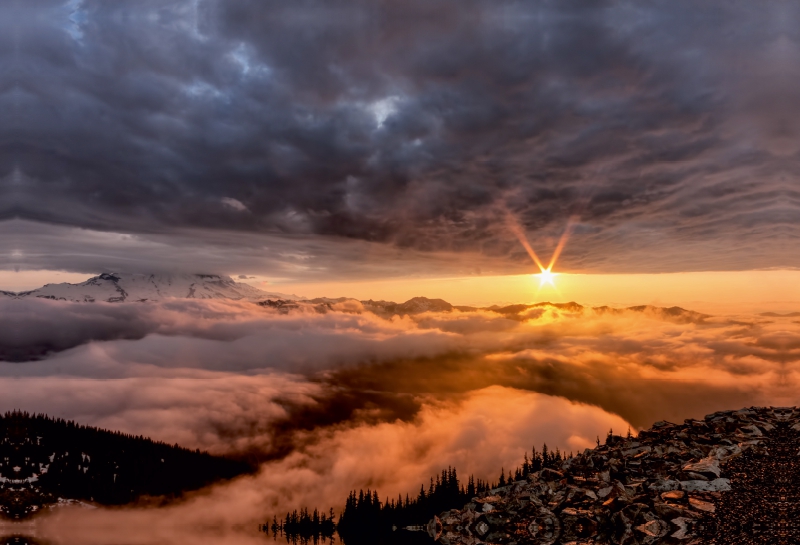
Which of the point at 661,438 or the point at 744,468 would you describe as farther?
the point at 661,438

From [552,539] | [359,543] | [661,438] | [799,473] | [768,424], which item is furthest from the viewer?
[359,543]

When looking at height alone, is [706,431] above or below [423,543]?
above

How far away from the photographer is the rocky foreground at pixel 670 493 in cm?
8031

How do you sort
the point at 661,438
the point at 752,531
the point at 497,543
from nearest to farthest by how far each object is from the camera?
the point at 752,531 → the point at 497,543 → the point at 661,438

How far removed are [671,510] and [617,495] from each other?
13.8 meters

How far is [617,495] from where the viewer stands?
3910 inches

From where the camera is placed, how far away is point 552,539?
98188 millimetres

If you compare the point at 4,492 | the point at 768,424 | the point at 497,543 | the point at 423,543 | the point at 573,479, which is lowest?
the point at 423,543

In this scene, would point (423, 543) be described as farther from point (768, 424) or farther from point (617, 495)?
point (768, 424)

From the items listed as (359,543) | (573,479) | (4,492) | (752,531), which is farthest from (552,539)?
(359,543)

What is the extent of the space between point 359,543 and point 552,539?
116 m

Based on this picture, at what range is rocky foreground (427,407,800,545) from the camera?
263ft

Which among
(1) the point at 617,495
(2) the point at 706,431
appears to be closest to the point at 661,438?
(2) the point at 706,431

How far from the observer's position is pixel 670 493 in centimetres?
9062
